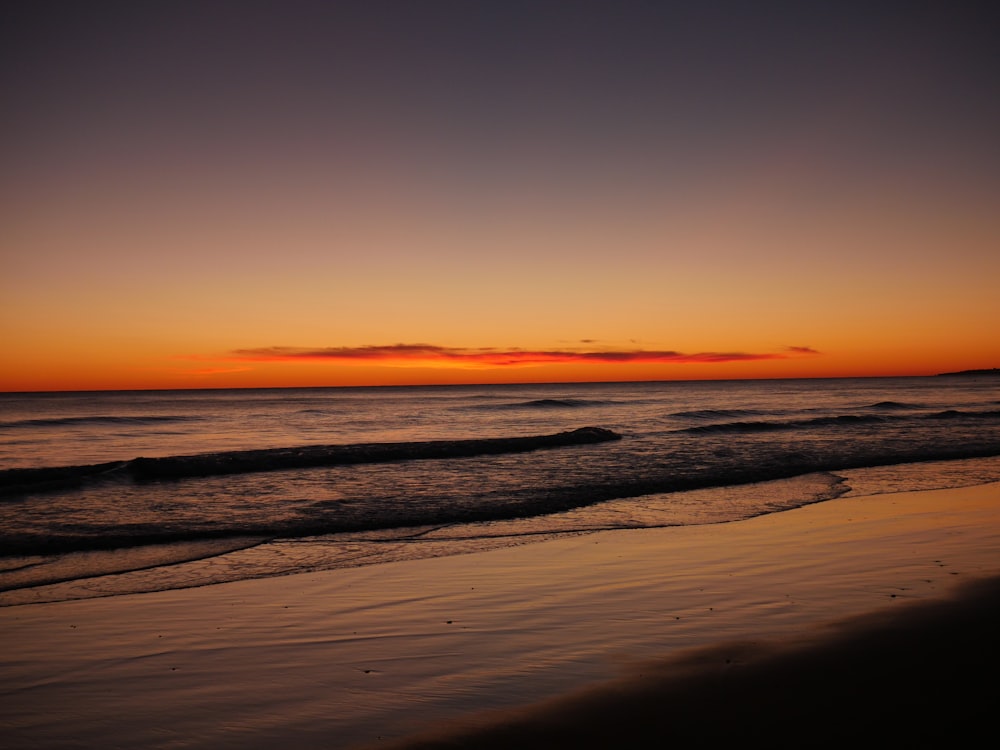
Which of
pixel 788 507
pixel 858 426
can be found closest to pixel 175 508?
pixel 788 507

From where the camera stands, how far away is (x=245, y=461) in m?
22.1

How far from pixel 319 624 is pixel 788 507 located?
32.9ft

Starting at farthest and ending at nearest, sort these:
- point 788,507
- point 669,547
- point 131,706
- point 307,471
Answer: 1. point 307,471
2. point 788,507
3. point 669,547
4. point 131,706

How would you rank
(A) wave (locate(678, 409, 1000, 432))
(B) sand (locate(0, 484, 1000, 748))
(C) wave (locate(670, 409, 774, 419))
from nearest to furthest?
(B) sand (locate(0, 484, 1000, 748)) → (A) wave (locate(678, 409, 1000, 432)) → (C) wave (locate(670, 409, 774, 419))

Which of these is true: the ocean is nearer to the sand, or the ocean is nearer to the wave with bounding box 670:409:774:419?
the sand

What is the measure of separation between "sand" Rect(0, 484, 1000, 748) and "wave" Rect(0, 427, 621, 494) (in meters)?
12.6

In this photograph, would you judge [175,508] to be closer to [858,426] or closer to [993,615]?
[993,615]

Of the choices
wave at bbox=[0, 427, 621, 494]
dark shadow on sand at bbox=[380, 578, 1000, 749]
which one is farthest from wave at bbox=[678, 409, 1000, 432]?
dark shadow on sand at bbox=[380, 578, 1000, 749]

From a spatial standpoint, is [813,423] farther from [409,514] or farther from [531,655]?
[531,655]

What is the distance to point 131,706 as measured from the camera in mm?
4887

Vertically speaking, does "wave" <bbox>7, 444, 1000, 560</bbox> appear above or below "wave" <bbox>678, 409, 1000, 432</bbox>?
above

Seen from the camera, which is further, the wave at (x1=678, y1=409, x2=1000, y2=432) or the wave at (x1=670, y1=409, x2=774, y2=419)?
the wave at (x1=670, y1=409, x2=774, y2=419)

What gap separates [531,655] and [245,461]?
18.6 m

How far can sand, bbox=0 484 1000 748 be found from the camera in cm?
443
